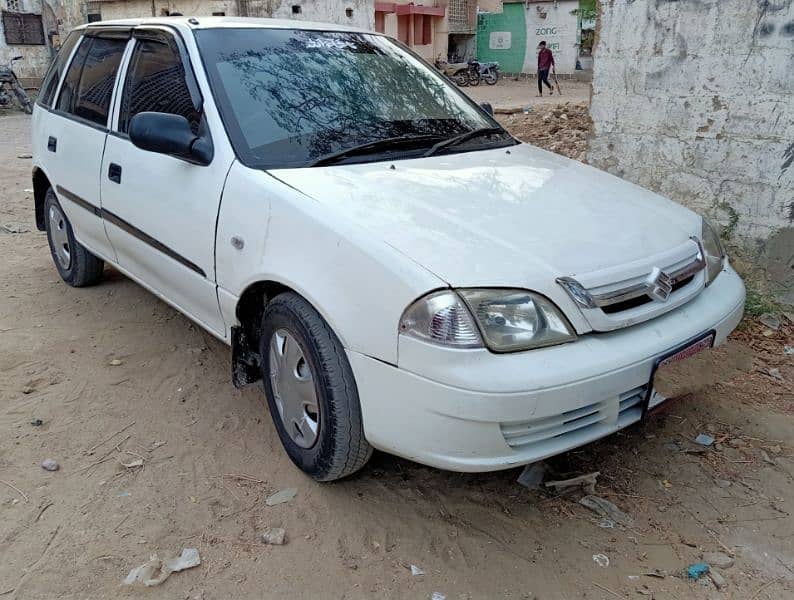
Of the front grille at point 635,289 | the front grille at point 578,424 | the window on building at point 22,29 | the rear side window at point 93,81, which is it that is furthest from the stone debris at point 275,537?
the window on building at point 22,29

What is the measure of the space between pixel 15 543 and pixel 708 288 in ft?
9.04

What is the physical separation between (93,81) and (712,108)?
3.77 metres

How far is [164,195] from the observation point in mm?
3137

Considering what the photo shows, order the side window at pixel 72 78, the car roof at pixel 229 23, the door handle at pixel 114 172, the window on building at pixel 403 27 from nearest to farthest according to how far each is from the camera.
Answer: the car roof at pixel 229 23
the door handle at pixel 114 172
the side window at pixel 72 78
the window on building at pixel 403 27

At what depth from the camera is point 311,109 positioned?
3004mm

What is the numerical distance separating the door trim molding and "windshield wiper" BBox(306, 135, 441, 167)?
2.38 feet

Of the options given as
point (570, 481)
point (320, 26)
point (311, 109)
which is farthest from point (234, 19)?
point (570, 481)

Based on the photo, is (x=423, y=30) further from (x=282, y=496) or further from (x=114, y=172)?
(x=282, y=496)

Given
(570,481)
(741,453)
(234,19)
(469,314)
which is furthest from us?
(234,19)

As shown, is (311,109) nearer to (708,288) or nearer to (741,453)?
(708,288)

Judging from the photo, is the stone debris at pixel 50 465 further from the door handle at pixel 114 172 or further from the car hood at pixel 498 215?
the car hood at pixel 498 215

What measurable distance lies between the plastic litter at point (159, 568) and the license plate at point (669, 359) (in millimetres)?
1628

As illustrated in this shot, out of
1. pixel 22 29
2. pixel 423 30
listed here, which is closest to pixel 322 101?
pixel 22 29

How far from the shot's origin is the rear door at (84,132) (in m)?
3.80
